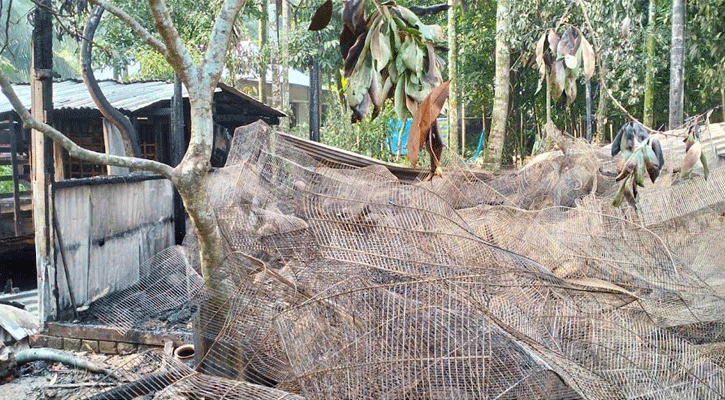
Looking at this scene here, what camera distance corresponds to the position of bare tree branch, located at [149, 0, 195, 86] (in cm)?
311

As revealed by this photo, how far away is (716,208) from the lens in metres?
5.11

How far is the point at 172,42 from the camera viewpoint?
3162 mm

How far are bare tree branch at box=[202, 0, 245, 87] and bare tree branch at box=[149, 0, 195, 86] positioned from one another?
3.5 inches

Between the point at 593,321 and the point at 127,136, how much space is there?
15.1 feet

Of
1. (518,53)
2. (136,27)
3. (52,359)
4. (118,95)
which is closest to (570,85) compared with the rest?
(136,27)

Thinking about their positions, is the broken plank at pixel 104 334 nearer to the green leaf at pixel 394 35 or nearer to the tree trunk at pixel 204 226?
the tree trunk at pixel 204 226

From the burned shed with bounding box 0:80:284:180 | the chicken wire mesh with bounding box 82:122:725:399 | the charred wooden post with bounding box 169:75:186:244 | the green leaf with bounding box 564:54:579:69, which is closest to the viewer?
the chicken wire mesh with bounding box 82:122:725:399

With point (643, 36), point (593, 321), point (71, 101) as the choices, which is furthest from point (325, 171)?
point (643, 36)

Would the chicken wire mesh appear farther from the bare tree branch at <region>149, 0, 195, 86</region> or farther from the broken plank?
the bare tree branch at <region>149, 0, 195, 86</region>

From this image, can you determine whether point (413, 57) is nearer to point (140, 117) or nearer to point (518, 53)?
point (140, 117)

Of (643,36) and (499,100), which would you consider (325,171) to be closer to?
(499,100)

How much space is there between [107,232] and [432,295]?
118 inches

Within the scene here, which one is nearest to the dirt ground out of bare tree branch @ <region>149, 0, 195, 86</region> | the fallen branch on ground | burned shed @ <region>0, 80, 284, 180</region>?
the fallen branch on ground

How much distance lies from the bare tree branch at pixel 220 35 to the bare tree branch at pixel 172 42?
0.09m
